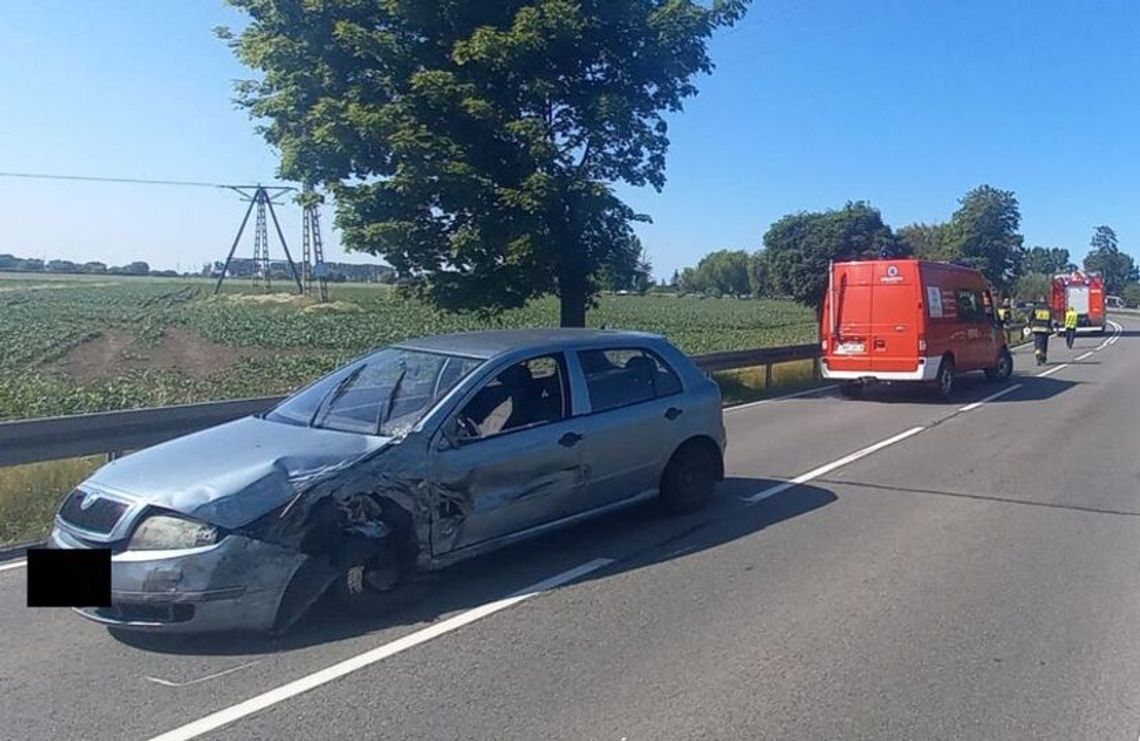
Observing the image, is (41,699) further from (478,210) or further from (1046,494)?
(478,210)

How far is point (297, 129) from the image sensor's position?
15859mm

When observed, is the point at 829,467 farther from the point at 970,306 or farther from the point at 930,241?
the point at 930,241

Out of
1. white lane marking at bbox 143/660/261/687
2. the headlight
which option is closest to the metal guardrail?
the headlight

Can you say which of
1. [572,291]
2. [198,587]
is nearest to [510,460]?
[198,587]

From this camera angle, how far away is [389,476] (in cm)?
515

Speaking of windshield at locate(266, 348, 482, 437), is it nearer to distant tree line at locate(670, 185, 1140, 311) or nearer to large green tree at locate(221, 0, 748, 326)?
large green tree at locate(221, 0, 748, 326)

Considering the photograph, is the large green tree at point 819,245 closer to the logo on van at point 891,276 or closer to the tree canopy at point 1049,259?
the logo on van at point 891,276

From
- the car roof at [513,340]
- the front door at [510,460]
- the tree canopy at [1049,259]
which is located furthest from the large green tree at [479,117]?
the tree canopy at [1049,259]

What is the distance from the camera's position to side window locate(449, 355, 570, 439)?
5797mm

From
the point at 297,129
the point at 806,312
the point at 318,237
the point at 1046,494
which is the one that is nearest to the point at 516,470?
the point at 1046,494

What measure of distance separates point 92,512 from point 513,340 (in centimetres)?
295

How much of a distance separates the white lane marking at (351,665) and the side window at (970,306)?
46.5ft

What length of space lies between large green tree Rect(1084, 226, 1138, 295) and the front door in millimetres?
179063

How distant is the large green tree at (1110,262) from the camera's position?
6481 inches
